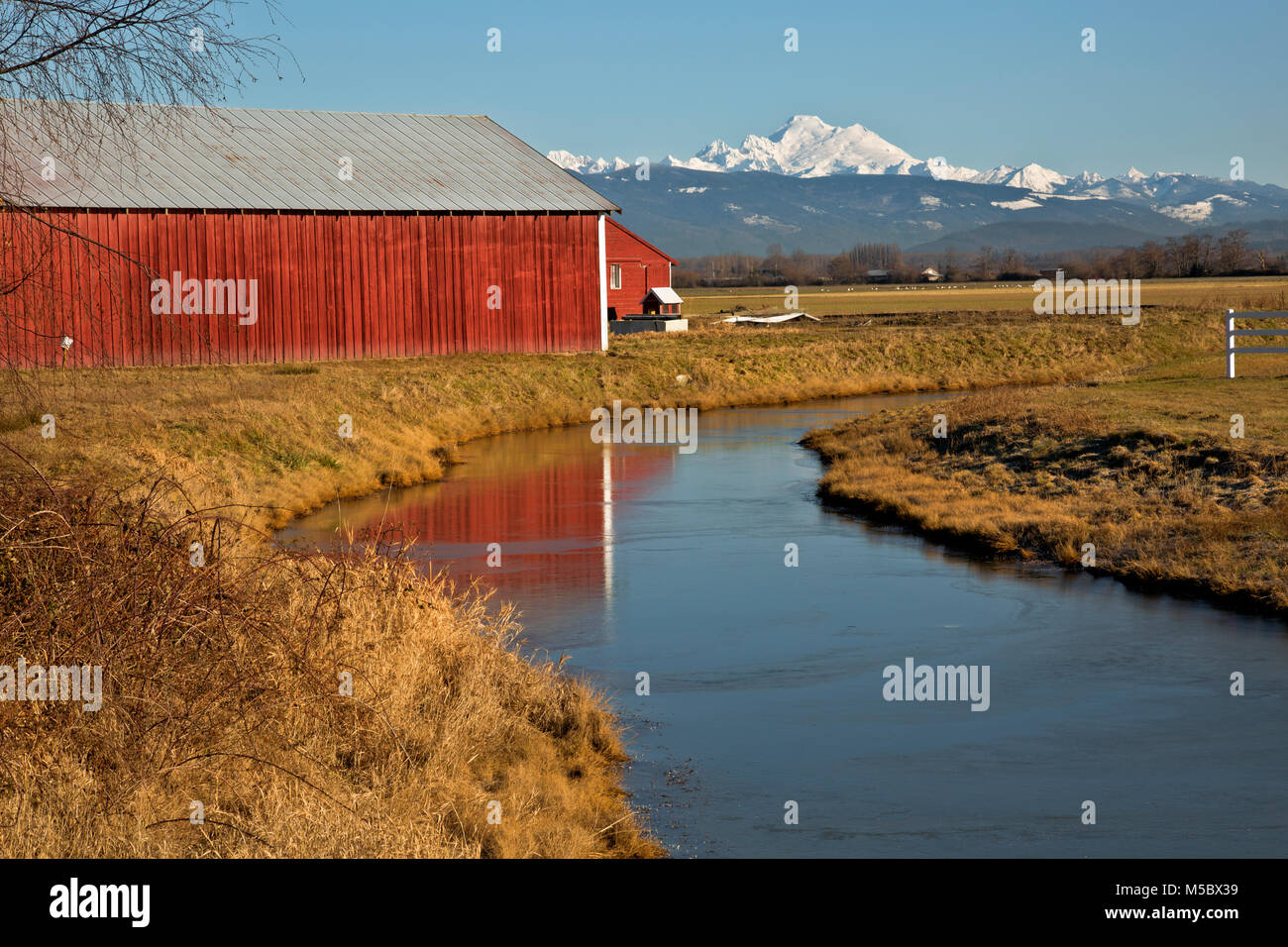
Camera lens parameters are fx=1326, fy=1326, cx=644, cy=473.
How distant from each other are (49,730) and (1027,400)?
25.4 m

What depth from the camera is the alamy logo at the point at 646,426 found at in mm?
33719

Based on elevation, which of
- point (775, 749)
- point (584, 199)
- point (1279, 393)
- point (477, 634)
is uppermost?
point (584, 199)

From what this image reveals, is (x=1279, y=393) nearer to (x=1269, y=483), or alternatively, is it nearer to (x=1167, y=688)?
(x=1269, y=483)

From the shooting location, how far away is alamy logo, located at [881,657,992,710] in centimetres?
1179

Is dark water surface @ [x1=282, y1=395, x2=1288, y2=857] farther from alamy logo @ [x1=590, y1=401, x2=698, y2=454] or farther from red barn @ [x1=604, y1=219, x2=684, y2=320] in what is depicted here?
red barn @ [x1=604, y1=219, x2=684, y2=320]

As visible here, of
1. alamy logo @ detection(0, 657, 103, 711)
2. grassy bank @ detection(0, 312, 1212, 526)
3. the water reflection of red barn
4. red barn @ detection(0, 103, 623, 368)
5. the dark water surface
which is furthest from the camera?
red barn @ detection(0, 103, 623, 368)

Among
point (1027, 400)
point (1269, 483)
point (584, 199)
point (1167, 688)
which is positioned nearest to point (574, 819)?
point (1167, 688)

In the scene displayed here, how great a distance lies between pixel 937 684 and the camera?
1219cm

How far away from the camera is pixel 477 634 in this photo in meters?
11.1

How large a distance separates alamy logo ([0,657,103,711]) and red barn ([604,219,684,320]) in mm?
61740
